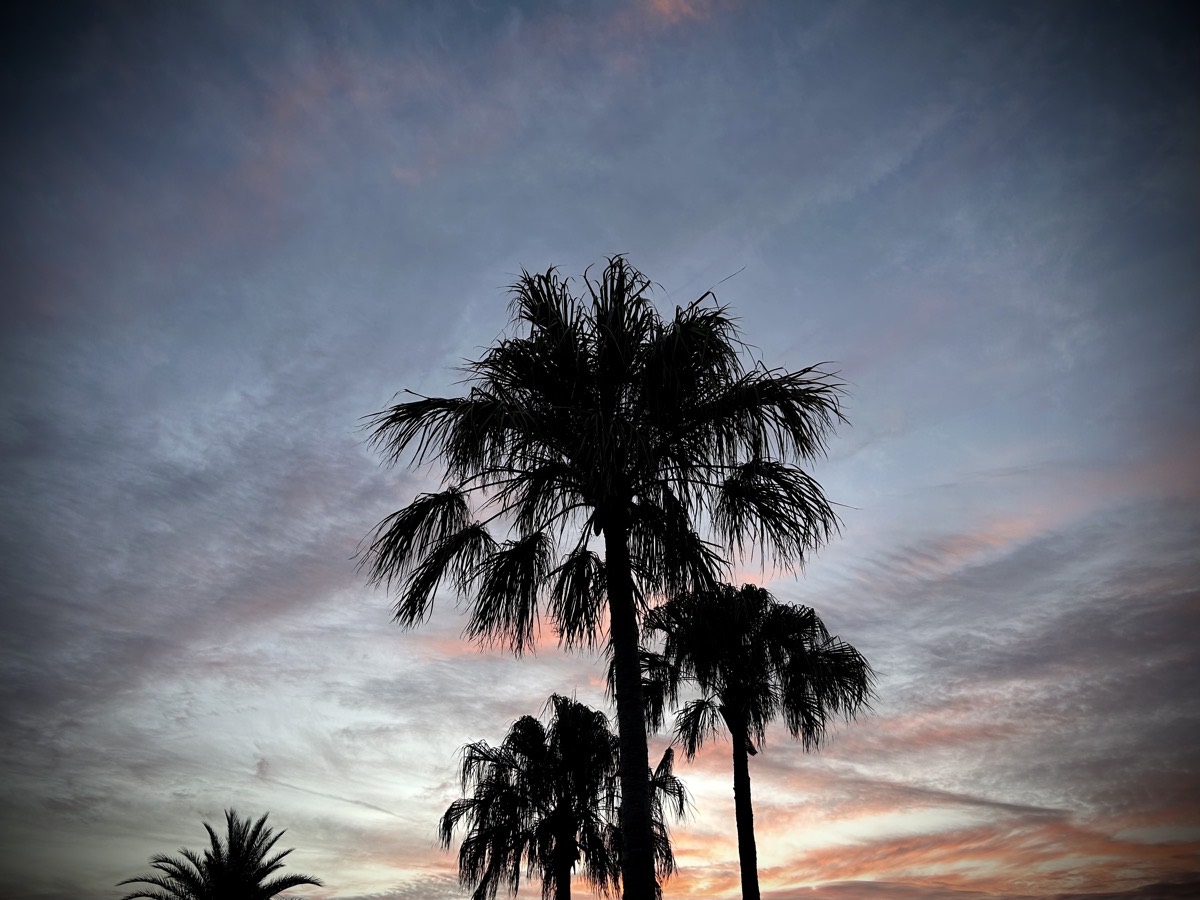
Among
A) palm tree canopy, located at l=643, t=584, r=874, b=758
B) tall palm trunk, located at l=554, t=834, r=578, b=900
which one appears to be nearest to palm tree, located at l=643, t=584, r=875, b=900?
palm tree canopy, located at l=643, t=584, r=874, b=758

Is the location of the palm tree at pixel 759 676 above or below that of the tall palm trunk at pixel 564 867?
above

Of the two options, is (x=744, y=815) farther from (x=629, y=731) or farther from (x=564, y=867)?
(x=629, y=731)

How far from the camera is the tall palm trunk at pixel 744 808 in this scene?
693 inches

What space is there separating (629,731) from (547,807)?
1591 cm

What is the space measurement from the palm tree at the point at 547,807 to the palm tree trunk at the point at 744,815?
3.16 meters

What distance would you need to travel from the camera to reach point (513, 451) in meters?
9.95

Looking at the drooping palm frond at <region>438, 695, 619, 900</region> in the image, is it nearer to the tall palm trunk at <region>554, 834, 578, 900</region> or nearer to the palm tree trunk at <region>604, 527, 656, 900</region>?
the tall palm trunk at <region>554, 834, 578, 900</region>

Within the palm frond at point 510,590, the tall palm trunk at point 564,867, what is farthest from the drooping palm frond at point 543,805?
the palm frond at point 510,590

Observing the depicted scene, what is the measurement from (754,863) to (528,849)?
25.0 ft

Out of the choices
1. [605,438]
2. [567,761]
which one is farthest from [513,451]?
[567,761]

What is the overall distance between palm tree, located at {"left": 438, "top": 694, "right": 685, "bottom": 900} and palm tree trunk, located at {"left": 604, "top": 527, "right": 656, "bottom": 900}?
43.3ft

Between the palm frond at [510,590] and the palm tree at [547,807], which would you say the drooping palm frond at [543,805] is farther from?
the palm frond at [510,590]

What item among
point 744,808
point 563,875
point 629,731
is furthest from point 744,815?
point 629,731

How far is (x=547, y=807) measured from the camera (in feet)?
77.0
